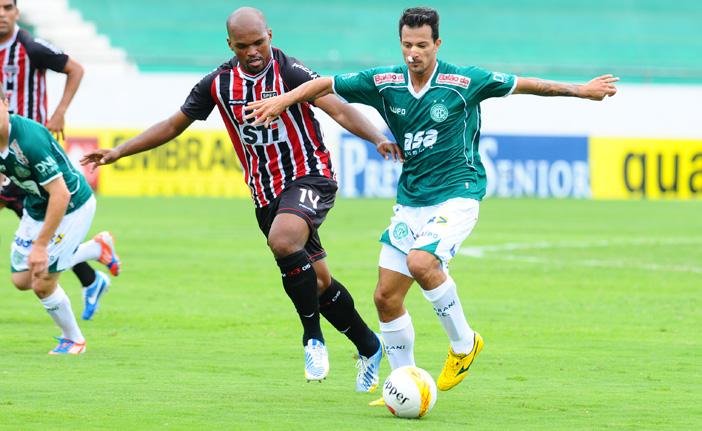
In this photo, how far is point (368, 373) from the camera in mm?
7461

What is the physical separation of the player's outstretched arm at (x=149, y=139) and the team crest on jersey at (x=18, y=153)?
37cm

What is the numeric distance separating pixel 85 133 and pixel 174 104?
334cm

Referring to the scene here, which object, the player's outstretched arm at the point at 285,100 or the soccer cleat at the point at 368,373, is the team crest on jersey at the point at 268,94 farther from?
the soccer cleat at the point at 368,373

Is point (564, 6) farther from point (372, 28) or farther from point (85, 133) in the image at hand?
point (85, 133)

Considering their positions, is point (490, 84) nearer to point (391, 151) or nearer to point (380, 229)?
point (391, 151)

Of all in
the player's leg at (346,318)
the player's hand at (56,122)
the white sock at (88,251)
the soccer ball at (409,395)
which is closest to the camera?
the soccer ball at (409,395)

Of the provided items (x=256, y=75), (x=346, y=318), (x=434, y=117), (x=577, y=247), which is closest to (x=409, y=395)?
(x=346, y=318)

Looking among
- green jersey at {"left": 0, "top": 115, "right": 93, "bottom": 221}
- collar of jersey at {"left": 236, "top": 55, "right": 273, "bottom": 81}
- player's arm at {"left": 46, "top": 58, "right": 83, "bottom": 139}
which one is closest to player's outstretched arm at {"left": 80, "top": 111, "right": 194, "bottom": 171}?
green jersey at {"left": 0, "top": 115, "right": 93, "bottom": 221}

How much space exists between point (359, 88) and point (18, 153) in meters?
2.12

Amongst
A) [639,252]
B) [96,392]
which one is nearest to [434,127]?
[96,392]

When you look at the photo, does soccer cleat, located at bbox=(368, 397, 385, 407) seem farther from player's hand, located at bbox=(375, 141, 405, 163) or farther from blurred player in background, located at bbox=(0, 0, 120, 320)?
blurred player in background, located at bbox=(0, 0, 120, 320)

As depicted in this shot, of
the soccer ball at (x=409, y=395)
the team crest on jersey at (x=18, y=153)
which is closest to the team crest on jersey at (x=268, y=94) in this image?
the team crest on jersey at (x=18, y=153)

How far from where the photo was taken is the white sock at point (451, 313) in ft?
22.9

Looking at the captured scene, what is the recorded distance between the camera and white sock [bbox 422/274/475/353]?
6.98 metres
